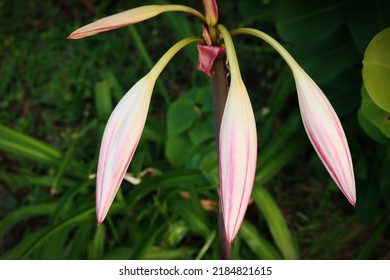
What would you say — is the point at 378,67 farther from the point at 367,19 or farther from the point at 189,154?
the point at 189,154

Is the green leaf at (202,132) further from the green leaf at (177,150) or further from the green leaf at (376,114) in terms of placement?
the green leaf at (376,114)

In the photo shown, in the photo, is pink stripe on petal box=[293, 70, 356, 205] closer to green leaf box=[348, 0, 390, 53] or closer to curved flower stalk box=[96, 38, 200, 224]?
curved flower stalk box=[96, 38, 200, 224]

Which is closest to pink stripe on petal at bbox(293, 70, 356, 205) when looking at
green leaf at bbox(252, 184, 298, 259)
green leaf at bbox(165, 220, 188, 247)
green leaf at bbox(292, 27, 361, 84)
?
green leaf at bbox(292, 27, 361, 84)

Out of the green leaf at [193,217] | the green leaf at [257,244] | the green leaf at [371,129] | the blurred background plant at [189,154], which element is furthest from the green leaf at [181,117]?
the green leaf at [371,129]

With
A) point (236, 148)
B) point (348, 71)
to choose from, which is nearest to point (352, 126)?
point (348, 71)

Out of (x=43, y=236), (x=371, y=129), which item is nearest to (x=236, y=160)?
(x=371, y=129)

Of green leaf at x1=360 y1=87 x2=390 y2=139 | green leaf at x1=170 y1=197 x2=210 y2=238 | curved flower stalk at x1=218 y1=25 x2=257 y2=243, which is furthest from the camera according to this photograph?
green leaf at x1=170 y1=197 x2=210 y2=238
